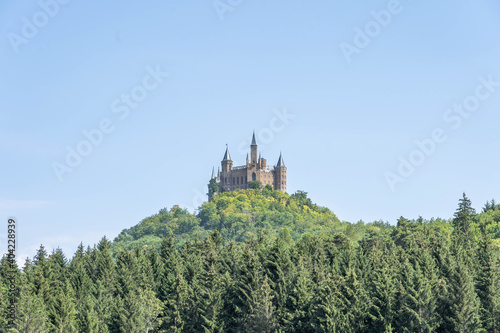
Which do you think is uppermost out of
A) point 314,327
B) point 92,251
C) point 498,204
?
point 498,204

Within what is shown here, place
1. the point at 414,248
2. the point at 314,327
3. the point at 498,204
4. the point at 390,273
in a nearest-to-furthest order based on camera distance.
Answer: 1. the point at 314,327
2. the point at 390,273
3. the point at 414,248
4. the point at 498,204

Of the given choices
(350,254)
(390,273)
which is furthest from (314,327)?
(350,254)

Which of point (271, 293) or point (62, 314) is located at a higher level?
point (271, 293)

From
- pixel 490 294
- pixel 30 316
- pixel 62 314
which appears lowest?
pixel 30 316

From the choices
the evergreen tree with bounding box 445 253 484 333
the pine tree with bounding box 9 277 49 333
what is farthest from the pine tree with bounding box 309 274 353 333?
the pine tree with bounding box 9 277 49 333

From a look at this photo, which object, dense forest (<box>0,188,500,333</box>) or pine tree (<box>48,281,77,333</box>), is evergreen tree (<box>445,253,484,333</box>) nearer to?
dense forest (<box>0,188,500,333</box>)

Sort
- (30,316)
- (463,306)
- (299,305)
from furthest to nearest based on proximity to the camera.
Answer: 1. (30,316)
2. (299,305)
3. (463,306)

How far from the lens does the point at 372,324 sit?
60562 millimetres

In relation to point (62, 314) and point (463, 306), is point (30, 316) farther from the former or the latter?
point (463, 306)

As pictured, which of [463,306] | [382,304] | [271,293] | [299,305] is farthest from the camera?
[271,293]

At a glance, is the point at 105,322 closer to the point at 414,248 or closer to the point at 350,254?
the point at 350,254

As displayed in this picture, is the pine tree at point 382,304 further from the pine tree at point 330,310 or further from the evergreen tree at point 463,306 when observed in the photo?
the evergreen tree at point 463,306

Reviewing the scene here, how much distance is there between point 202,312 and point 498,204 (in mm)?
102098

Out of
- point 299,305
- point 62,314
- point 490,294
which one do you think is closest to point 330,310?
point 299,305
